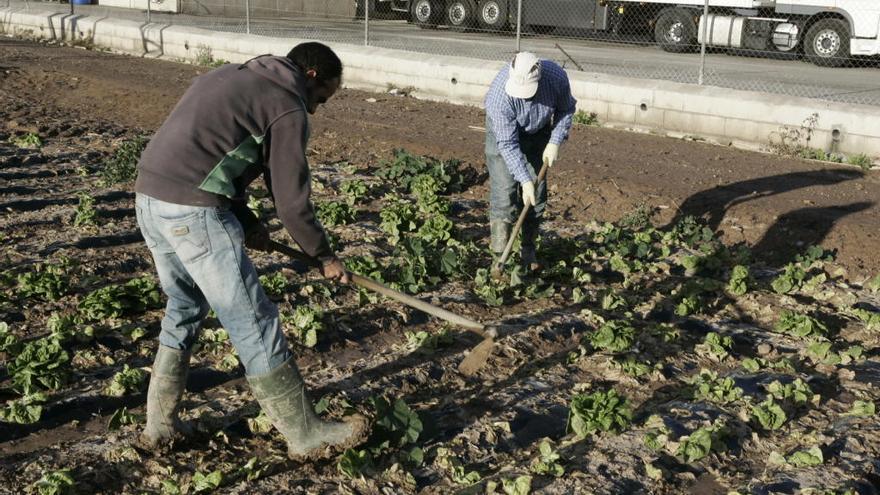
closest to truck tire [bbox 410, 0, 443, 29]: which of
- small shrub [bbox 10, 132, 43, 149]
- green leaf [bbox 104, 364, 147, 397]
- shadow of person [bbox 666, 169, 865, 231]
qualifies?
small shrub [bbox 10, 132, 43, 149]

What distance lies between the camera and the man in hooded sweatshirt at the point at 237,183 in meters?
3.90

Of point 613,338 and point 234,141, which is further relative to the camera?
point 613,338

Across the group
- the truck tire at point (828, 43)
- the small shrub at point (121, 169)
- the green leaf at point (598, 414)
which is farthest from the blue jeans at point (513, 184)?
the truck tire at point (828, 43)

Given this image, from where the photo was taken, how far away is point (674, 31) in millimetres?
17891

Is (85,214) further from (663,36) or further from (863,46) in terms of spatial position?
(663,36)

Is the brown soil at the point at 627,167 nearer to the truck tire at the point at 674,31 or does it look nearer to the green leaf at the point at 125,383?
the green leaf at the point at 125,383

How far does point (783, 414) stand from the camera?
16.1 feet

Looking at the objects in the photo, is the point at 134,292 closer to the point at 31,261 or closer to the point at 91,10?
the point at 31,261

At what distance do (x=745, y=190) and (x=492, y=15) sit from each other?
12.3 m

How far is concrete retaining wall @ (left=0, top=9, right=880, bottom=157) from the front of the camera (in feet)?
35.1

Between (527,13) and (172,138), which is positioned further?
(527,13)

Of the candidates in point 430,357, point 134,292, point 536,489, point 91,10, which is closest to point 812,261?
point 430,357

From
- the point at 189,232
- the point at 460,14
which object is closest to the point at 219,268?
the point at 189,232

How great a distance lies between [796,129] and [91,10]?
20.6m
